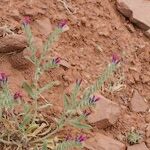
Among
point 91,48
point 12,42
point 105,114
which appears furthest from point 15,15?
point 105,114

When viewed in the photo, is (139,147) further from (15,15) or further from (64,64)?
(15,15)

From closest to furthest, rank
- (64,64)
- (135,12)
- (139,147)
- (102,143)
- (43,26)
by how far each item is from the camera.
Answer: (102,143)
(139,147)
(64,64)
(43,26)
(135,12)

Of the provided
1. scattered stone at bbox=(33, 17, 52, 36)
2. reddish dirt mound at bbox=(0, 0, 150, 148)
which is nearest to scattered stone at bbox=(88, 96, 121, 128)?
reddish dirt mound at bbox=(0, 0, 150, 148)

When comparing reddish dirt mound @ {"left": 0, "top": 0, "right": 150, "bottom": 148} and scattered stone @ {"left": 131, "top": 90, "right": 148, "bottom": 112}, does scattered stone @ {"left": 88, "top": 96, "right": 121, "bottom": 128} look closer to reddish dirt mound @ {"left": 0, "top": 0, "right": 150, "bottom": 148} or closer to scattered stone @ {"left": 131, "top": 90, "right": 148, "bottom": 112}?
reddish dirt mound @ {"left": 0, "top": 0, "right": 150, "bottom": 148}

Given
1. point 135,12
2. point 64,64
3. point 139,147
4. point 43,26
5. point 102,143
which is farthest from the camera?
point 135,12

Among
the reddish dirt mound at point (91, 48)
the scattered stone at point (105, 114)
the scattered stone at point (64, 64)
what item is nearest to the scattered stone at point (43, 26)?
the reddish dirt mound at point (91, 48)

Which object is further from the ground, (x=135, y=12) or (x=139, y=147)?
(x=135, y=12)

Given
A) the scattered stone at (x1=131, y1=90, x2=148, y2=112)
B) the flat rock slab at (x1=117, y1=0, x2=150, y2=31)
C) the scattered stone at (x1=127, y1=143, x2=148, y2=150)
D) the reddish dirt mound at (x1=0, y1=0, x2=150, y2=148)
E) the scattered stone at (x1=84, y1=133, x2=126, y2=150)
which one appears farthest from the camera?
the flat rock slab at (x1=117, y1=0, x2=150, y2=31)
